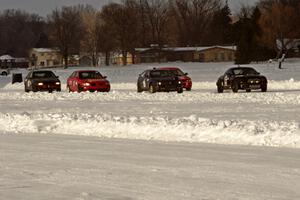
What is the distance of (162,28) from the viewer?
14525 centimetres

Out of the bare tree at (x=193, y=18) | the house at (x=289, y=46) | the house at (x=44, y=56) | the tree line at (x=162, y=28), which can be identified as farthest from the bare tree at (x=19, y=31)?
the house at (x=289, y=46)

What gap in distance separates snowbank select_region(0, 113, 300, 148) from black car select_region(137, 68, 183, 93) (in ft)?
59.2

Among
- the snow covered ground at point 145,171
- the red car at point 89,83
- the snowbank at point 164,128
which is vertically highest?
the red car at point 89,83

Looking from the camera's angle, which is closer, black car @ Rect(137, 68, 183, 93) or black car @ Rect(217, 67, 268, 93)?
black car @ Rect(217, 67, 268, 93)

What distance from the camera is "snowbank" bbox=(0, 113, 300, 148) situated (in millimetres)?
12750

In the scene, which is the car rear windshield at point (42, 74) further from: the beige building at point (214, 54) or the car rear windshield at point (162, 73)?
the beige building at point (214, 54)

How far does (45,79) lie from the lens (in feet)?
131

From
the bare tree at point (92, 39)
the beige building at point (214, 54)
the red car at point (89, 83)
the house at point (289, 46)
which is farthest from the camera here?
the beige building at point (214, 54)

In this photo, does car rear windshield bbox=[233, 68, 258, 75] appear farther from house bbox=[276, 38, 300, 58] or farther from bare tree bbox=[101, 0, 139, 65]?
bare tree bbox=[101, 0, 139, 65]

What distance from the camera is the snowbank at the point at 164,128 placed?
12.8 metres

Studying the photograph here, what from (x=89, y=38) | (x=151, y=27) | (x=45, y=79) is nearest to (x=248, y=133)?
(x=45, y=79)

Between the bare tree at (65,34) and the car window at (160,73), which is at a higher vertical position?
the bare tree at (65,34)

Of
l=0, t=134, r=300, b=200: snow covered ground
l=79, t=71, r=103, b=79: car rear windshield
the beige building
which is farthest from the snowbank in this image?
the beige building

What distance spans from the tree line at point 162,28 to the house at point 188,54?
2589 millimetres
